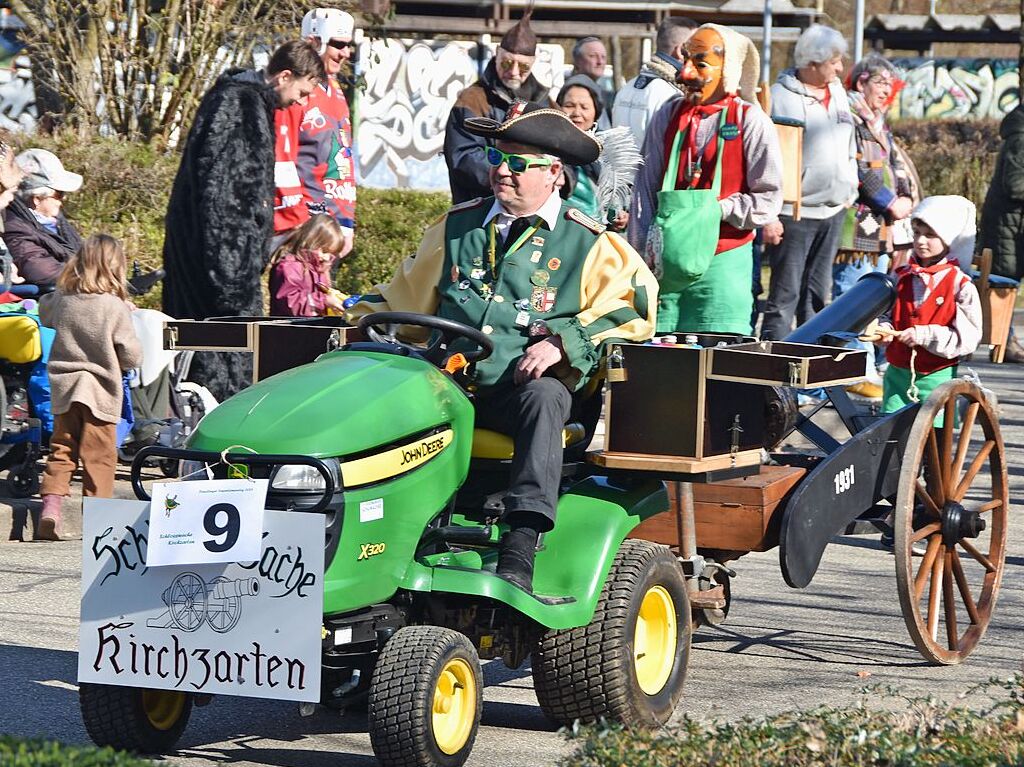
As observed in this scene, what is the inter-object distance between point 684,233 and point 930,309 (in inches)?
43.0

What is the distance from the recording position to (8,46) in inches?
791

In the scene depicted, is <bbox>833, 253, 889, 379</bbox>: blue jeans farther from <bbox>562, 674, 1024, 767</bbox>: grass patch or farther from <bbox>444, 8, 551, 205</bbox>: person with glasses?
<bbox>562, 674, 1024, 767</bbox>: grass patch

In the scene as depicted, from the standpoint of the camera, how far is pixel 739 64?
7.86 m

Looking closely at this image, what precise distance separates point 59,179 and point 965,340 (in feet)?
14.8

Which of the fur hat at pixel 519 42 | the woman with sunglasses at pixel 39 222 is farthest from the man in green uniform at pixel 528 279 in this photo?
the fur hat at pixel 519 42

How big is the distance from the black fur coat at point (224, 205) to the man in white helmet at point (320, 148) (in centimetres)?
59

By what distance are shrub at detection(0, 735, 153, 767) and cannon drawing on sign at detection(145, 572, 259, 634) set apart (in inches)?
32.4

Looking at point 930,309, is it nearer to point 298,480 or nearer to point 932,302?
point 932,302

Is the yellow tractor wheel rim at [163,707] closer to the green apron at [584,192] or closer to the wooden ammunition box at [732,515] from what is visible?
the wooden ammunition box at [732,515]

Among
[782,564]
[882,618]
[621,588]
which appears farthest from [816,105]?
[621,588]

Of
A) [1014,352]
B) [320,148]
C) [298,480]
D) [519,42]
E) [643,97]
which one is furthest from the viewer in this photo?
[1014,352]

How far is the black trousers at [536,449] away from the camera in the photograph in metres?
4.93

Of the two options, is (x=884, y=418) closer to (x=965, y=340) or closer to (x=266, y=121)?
(x=965, y=340)

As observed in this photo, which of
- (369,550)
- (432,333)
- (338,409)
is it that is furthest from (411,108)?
(369,550)
